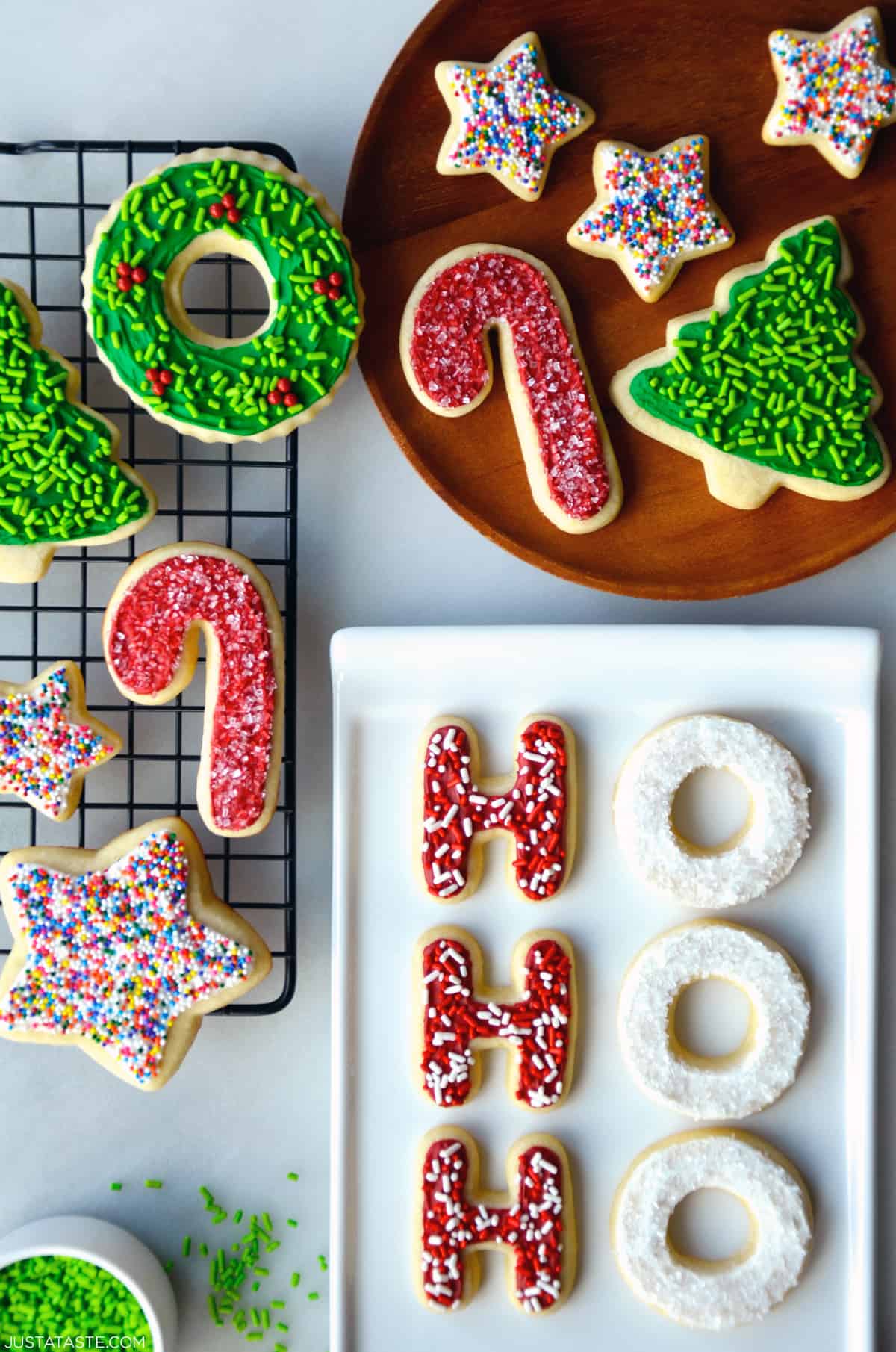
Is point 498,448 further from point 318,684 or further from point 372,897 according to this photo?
point 372,897

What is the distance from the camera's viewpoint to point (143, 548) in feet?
5.08

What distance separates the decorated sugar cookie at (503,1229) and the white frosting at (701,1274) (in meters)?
0.09

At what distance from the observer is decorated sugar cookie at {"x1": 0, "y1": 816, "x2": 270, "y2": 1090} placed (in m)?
1.43

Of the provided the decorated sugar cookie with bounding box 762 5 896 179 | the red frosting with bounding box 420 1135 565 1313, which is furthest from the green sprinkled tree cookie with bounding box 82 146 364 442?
the red frosting with bounding box 420 1135 565 1313

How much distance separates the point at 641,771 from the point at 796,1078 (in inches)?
17.8

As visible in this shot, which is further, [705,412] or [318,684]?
[318,684]

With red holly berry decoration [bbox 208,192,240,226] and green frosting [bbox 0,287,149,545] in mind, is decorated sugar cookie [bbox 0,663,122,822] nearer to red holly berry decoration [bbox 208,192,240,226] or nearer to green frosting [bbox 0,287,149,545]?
green frosting [bbox 0,287,149,545]

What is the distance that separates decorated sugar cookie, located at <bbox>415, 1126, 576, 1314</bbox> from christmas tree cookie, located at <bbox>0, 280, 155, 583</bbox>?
884 mm

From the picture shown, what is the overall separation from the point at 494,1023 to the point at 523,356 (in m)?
0.84

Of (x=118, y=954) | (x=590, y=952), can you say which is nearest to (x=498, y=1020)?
(x=590, y=952)

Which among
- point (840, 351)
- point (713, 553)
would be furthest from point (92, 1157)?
point (840, 351)

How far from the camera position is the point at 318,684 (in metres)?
1.57

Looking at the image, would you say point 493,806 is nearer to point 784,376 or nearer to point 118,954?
point 118,954

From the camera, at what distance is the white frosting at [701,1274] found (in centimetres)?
146
